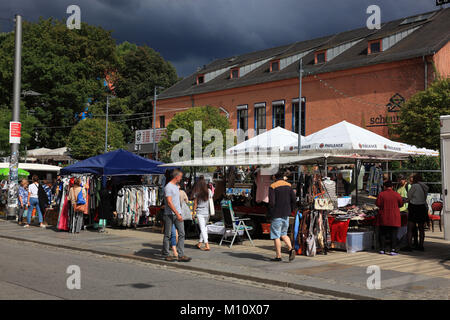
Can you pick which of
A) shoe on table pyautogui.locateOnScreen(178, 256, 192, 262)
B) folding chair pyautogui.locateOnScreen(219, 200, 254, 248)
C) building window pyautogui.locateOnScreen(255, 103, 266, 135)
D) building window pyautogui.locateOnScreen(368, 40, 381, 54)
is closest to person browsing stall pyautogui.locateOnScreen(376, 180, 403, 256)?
folding chair pyautogui.locateOnScreen(219, 200, 254, 248)

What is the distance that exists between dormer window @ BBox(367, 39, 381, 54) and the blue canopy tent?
21411 millimetres

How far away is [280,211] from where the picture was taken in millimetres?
10422

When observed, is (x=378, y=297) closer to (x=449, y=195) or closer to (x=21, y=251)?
(x=449, y=195)

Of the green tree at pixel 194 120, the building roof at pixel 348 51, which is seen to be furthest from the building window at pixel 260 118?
the green tree at pixel 194 120

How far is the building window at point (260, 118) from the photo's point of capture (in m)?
40.1

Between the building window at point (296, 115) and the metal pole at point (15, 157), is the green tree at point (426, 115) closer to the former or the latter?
the building window at point (296, 115)

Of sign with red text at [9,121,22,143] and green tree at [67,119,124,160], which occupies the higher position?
green tree at [67,119,124,160]

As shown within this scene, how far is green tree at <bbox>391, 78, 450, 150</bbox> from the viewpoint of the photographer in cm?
2614

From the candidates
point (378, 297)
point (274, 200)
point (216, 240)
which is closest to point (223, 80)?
point (216, 240)

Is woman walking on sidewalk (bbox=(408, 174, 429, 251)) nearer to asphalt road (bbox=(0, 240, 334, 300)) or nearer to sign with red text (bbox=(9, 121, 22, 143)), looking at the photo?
asphalt road (bbox=(0, 240, 334, 300))

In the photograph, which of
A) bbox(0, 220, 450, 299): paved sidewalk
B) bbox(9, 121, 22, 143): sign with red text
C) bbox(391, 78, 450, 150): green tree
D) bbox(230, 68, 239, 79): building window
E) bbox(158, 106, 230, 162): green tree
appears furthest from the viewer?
bbox(230, 68, 239, 79): building window

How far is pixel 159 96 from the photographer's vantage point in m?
50.4

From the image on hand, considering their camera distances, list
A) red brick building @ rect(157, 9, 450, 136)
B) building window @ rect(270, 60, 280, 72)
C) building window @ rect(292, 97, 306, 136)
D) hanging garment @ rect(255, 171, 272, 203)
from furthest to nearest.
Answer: building window @ rect(270, 60, 280, 72)
building window @ rect(292, 97, 306, 136)
red brick building @ rect(157, 9, 450, 136)
hanging garment @ rect(255, 171, 272, 203)
